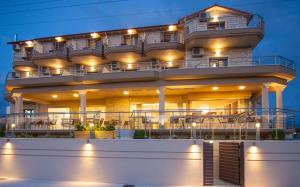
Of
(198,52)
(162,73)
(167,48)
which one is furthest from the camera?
(167,48)

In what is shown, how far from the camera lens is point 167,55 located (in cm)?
2314

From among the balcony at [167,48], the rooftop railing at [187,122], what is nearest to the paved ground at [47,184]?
the rooftop railing at [187,122]

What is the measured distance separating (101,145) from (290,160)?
7665mm

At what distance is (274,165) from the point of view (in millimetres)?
11797

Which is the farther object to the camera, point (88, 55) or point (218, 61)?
point (88, 55)

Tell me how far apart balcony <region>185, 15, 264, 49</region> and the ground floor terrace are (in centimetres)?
307

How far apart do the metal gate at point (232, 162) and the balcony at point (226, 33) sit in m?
8.85

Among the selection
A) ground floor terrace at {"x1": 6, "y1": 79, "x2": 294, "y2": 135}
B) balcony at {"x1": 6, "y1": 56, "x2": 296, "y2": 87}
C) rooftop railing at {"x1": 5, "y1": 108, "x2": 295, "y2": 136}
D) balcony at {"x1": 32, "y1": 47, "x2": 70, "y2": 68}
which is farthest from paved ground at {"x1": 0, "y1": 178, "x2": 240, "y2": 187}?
balcony at {"x1": 32, "y1": 47, "x2": 70, "y2": 68}

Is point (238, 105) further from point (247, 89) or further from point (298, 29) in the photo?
point (298, 29)

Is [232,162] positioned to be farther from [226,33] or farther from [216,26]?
Answer: [216,26]

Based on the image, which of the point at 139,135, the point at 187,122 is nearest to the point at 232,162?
the point at 187,122

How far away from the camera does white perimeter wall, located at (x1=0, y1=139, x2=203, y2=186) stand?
1230cm

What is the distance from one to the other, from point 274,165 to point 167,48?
12602mm

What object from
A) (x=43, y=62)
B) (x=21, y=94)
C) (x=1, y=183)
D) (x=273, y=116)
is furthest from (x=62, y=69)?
(x=273, y=116)
